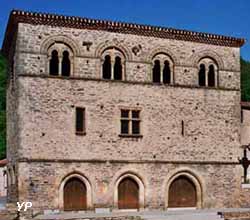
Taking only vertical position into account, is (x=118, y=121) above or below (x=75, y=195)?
above

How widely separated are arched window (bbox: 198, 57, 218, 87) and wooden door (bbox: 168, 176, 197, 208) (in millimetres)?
5276

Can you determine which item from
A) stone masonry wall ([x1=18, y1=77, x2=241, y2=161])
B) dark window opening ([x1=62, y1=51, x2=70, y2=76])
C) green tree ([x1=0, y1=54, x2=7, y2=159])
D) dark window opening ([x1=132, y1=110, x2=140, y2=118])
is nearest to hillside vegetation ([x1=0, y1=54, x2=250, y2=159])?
green tree ([x1=0, y1=54, x2=7, y2=159])

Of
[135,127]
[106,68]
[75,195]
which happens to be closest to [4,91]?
[106,68]

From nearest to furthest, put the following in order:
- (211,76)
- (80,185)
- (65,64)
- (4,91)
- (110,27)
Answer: (80,185) < (65,64) < (110,27) < (211,76) < (4,91)

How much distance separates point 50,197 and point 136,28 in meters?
9.48

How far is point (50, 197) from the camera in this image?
1067 inches

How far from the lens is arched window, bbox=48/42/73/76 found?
2800cm

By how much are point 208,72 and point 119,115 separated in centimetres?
579

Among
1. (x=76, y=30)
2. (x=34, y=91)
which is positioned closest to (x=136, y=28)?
(x=76, y=30)

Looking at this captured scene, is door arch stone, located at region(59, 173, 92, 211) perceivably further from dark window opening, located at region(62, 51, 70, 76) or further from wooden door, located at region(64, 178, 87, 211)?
dark window opening, located at region(62, 51, 70, 76)

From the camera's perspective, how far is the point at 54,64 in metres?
28.2

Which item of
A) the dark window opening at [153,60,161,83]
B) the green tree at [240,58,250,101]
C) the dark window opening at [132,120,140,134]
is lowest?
the dark window opening at [132,120,140,134]

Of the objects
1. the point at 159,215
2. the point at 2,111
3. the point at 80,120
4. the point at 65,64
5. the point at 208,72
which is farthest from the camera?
the point at 2,111

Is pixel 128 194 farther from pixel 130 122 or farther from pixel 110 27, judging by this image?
pixel 110 27
